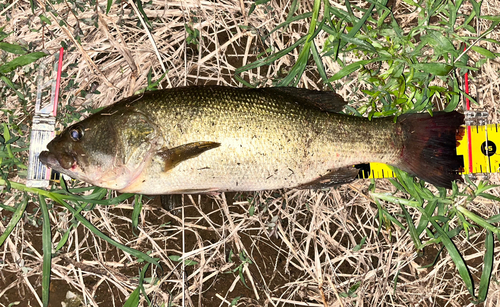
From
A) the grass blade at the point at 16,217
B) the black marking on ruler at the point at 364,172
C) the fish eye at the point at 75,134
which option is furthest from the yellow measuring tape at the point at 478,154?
the grass blade at the point at 16,217

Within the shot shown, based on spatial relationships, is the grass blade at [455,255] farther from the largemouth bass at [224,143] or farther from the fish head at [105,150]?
the fish head at [105,150]

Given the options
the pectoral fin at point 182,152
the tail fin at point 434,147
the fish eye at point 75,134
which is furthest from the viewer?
the tail fin at point 434,147

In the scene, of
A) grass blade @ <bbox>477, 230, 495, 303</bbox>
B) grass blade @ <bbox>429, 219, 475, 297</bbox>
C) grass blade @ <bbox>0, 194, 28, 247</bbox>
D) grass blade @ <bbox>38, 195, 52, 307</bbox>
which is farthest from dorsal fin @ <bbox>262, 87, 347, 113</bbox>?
grass blade @ <bbox>0, 194, 28, 247</bbox>

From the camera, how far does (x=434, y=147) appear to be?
11.6 ft

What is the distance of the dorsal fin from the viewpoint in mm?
3561

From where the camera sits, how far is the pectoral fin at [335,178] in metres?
3.54

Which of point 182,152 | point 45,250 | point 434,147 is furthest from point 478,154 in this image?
point 45,250

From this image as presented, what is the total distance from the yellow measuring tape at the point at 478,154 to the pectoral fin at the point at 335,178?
398 millimetres

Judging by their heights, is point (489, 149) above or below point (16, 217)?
above

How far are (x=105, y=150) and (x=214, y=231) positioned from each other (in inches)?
59.2

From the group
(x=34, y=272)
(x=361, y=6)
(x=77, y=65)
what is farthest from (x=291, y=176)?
(x=34, y=272)

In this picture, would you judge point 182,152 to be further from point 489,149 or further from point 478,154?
point 489,149

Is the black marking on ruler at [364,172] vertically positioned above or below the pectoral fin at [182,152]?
below

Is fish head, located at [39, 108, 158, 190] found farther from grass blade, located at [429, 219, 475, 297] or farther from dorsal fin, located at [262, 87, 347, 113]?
grass blade, located at [429, 219, 475, 297]
